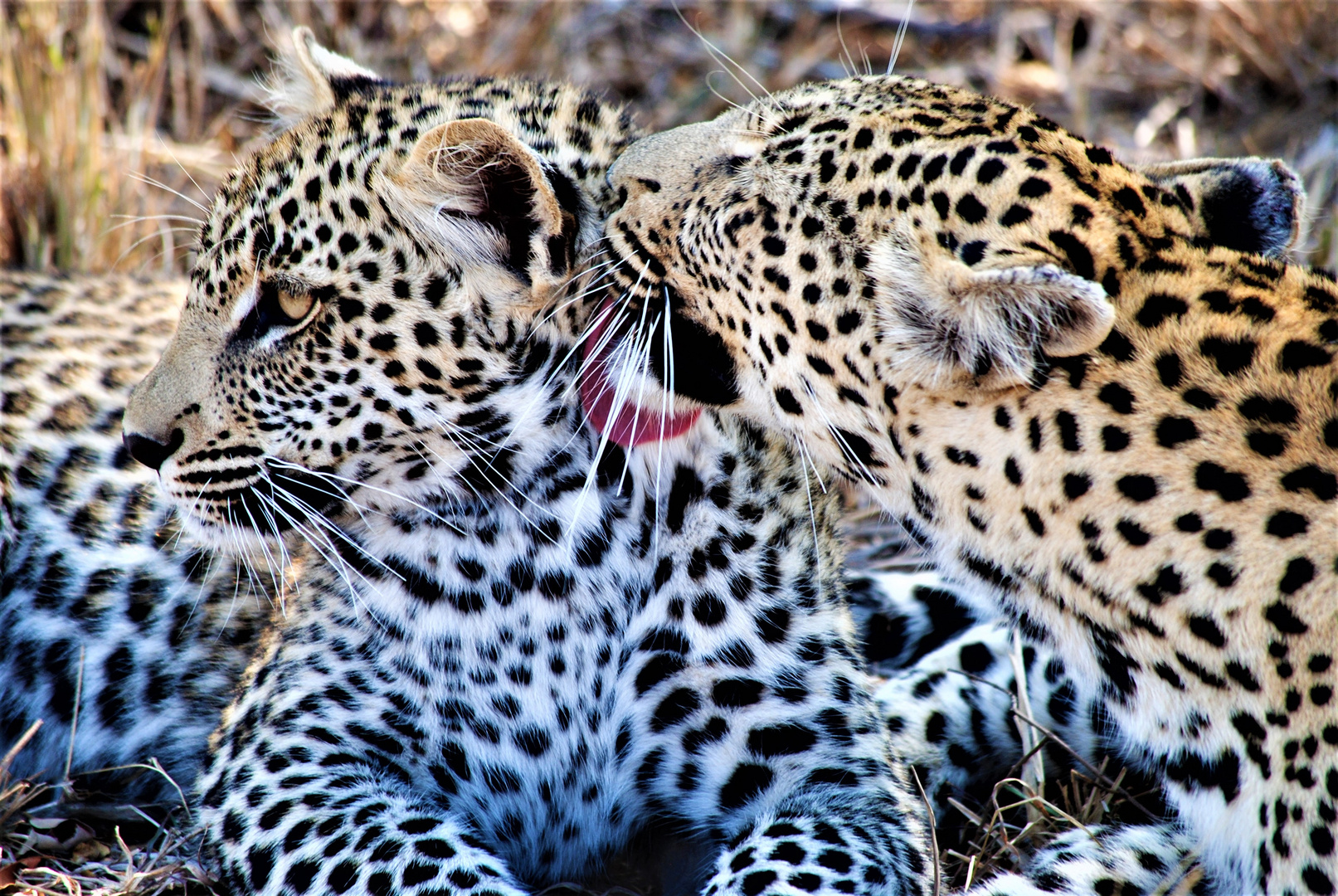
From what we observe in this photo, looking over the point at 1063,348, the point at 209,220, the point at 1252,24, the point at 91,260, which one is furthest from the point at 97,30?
the point at 1252,24

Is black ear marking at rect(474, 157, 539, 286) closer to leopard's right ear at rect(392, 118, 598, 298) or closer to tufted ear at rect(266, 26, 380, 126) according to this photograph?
leopard's right ear at rect(392, 118, 598, 298)

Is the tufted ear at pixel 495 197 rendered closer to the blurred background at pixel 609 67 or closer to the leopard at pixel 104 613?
the leopard at pixel 104 613

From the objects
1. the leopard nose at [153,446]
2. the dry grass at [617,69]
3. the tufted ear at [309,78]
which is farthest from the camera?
the dry grass at [617,69]

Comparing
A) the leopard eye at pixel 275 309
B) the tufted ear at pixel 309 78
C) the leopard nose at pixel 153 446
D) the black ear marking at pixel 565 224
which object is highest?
the tufted ear at pixel 309 78

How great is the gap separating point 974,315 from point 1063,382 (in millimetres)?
276

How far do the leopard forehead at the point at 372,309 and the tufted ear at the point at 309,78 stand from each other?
35cm

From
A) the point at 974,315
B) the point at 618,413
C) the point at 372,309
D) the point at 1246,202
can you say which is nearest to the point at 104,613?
the point at 372,309

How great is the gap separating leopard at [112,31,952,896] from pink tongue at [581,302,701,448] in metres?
0.05

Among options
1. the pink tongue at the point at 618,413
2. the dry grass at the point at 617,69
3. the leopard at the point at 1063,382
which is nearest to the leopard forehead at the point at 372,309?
the pink tongue at the point at 618,413

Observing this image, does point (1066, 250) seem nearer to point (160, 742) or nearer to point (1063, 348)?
point (1063, 348)

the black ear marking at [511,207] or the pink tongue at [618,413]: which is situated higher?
the black ear marking at [511,207]

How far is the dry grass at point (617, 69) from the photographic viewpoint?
6.91m

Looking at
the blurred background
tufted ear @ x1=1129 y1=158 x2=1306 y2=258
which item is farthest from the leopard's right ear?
the blurred background

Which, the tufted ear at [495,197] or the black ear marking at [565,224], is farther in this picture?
the black ear marking at [565,224]
